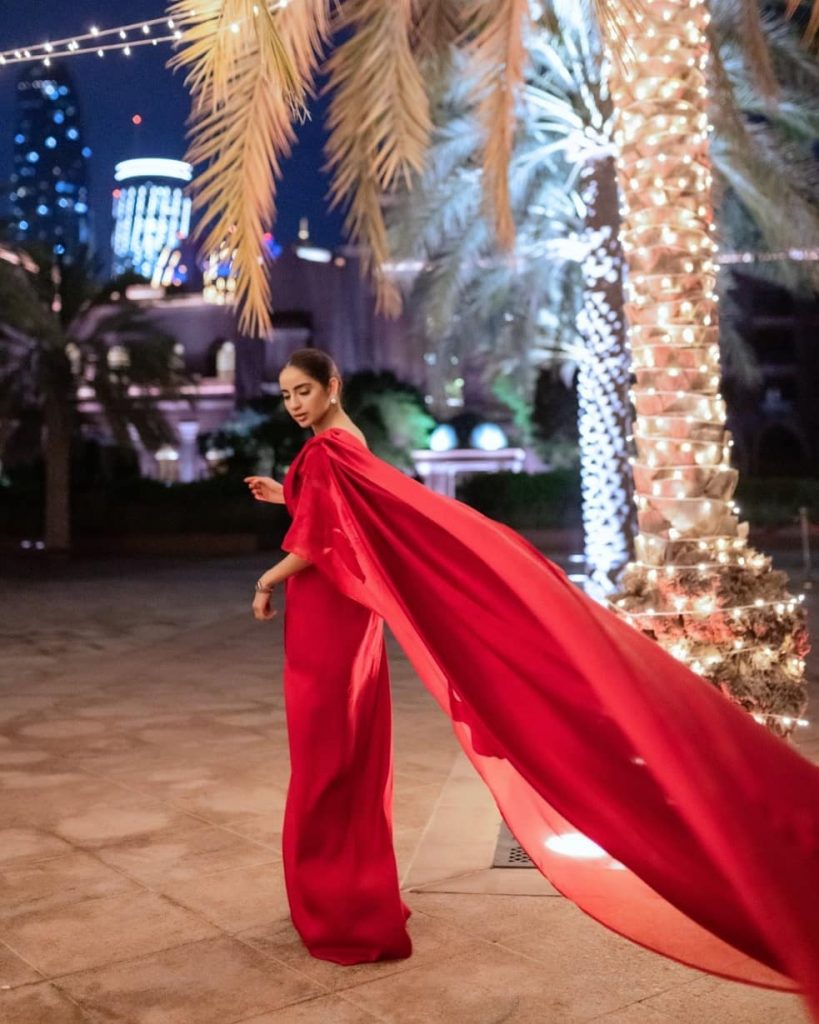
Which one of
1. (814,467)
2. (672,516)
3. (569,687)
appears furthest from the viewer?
(814,467)

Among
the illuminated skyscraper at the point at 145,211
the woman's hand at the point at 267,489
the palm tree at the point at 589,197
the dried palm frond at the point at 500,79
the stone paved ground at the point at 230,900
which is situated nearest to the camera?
the stone paved ground at the point at 230,900

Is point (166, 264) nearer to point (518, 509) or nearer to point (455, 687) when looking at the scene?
point (518, 509)

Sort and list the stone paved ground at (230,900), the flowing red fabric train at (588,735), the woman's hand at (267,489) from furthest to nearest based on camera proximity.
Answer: the woman's hand at (267,489)
the stone paved ground at (230,900)
the flowing red fabric train at (588,735)

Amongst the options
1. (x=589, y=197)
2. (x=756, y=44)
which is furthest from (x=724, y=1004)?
(x=589, y=197)

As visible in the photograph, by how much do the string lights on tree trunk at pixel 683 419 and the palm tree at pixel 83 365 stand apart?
21.2 meters

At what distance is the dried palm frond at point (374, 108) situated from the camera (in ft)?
24.6

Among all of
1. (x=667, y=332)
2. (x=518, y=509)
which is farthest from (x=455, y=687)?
(x=518, y=509)

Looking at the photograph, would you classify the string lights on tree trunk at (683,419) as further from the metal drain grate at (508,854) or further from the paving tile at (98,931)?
the paving tile at (98,931)

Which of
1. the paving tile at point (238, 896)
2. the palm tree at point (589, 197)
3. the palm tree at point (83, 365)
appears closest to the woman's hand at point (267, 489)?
the paving tile at point (238, 896)

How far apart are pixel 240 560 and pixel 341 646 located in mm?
22505

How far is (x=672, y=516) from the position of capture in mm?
5848

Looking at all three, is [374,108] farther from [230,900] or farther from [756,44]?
[230,900]

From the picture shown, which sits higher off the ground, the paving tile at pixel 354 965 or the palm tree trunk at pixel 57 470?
the palm tree trunk at pixel 57 470

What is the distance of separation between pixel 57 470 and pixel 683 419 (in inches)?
927
